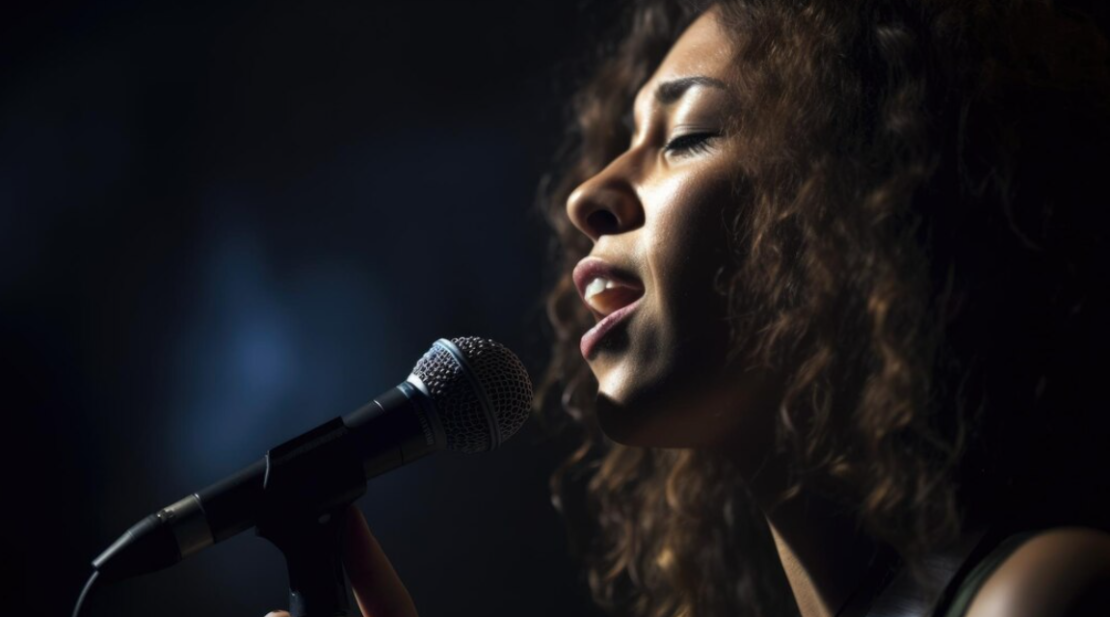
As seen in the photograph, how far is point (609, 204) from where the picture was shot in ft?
4.25

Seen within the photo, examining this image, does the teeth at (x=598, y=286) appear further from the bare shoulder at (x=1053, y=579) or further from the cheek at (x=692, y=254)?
the bare shoulder at (x=1053, y=579)

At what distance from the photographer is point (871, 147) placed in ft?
4.01

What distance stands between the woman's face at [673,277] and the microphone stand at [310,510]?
415 mm

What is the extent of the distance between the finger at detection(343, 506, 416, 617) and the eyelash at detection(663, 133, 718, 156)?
68cm

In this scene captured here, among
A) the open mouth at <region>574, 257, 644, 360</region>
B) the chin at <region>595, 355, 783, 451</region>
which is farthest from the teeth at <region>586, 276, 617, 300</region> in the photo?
the chin at <region>595, 355, 783, 451</region>

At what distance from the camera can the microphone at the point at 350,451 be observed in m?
0.93

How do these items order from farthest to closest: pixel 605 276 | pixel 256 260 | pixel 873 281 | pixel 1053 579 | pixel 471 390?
pixel 256 260, pixel 605 276, pixel 873 281, pixel 471 390, pixel 1053 579

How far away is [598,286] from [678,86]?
12.7 inches

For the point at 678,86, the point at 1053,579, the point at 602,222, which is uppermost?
the point at 678,86

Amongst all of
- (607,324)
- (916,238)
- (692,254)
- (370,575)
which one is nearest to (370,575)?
(370,575)

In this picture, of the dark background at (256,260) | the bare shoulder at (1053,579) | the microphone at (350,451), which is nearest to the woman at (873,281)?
the bare shoulder at (1053,579)

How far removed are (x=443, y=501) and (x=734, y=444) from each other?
703mm

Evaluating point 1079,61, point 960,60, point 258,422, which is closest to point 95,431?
point 258,422

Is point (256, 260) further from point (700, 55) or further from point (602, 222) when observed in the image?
point (700, 55)
